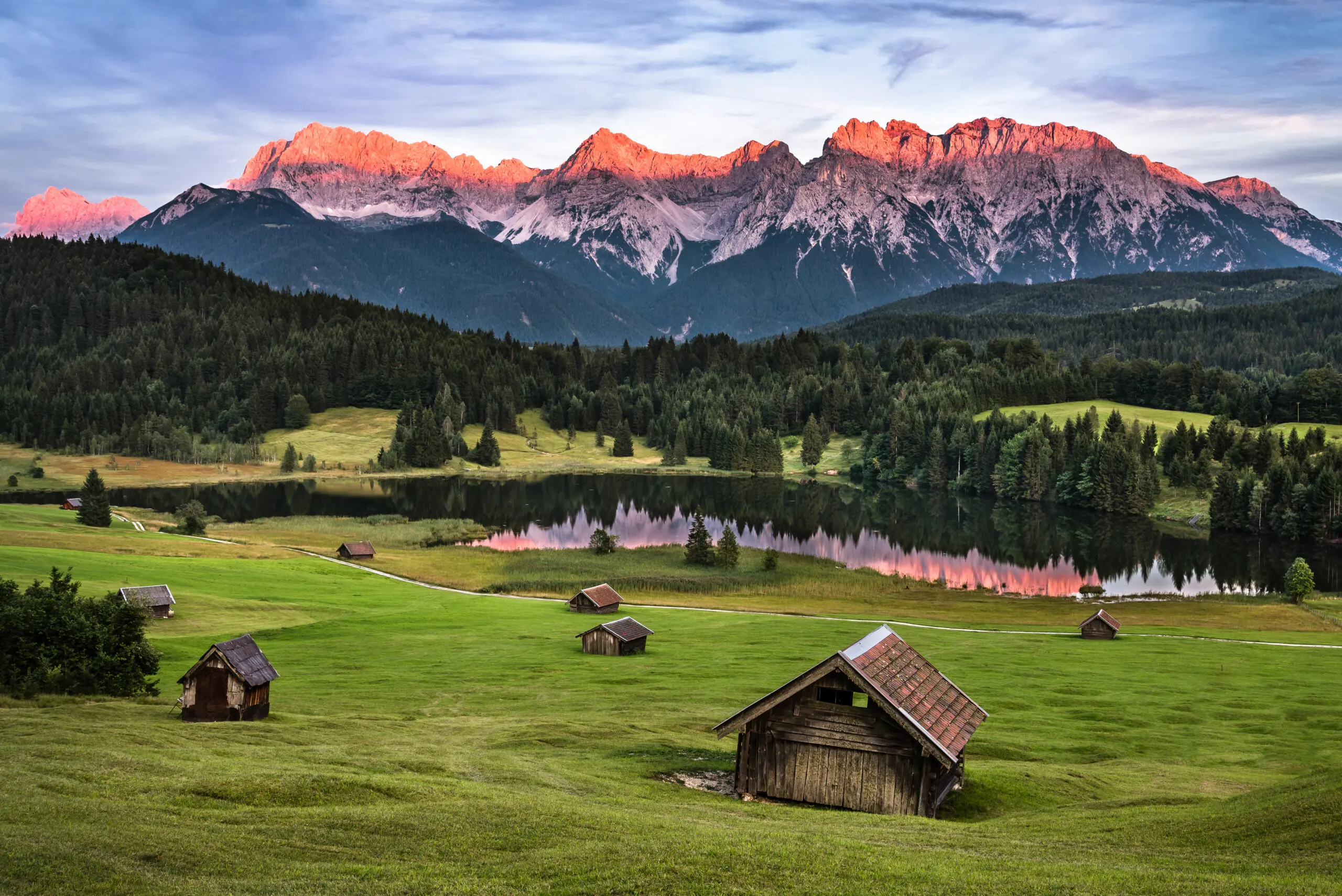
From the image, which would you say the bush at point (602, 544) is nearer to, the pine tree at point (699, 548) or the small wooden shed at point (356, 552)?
the pine tree at point (699, 548)

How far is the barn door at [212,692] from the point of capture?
1471 inches

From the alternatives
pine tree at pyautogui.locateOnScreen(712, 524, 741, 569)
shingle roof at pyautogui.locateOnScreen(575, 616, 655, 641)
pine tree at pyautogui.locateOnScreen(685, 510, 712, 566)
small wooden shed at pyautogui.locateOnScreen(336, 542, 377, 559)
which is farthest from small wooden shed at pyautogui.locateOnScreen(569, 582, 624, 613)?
small wooden shed at pyautogui.locateOnScreen(336, 542, 377, 559)

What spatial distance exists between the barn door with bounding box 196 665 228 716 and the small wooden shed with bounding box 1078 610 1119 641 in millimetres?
53060

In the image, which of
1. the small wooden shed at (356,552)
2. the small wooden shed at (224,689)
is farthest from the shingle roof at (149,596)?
the small wooden shed at (356,552)

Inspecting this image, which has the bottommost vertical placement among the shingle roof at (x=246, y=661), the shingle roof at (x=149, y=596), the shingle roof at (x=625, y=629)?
the shingle roof at (x=625, y=629)

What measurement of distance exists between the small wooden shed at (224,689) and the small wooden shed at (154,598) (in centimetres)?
2122

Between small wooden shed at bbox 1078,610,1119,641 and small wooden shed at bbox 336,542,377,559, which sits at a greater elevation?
small wooden shed at bbox 1078,610,1119,641

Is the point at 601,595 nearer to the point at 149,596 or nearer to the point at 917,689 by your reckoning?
the point at 149,596

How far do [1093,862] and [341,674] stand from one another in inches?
1535

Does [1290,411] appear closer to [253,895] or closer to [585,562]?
[585,562]

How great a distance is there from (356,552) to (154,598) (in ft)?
145

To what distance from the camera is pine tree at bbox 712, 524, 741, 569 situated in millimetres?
103312

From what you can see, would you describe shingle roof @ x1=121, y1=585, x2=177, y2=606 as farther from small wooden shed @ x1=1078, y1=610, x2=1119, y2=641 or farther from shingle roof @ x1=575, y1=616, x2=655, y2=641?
small wooden shed @ x1=1078, y1=610, x2=1119, y2=641

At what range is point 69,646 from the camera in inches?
1563
